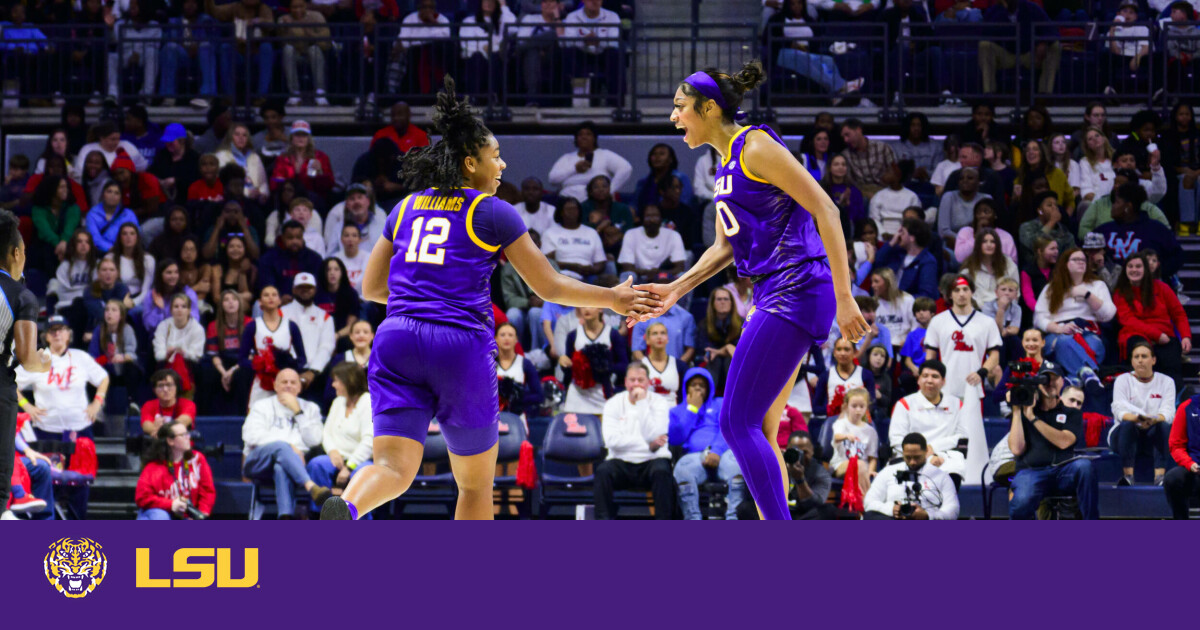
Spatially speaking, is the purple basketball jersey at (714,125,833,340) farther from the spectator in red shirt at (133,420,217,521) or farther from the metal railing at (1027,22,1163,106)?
the metal railing at (1027,22,1163,106)

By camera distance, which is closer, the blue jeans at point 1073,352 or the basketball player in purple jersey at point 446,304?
the basketball player in purple jersey at point 446,304

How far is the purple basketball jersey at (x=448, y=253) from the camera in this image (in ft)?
15.6

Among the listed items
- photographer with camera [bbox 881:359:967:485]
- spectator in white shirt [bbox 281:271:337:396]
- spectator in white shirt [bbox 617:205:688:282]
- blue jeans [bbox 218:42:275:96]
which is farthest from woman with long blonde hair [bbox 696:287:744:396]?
blue jeans [bbox 218:42:275:96]

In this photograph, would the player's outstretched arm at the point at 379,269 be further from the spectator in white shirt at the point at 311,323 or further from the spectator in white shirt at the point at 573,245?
the spectator in white shirt at the point at 573,245

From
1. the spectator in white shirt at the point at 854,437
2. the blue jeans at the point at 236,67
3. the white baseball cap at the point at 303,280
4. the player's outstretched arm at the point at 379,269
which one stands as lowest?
the spectator in white shirt at the point at 854,437

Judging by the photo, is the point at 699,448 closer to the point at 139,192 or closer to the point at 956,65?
the point at 139,192

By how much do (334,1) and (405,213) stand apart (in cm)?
1121

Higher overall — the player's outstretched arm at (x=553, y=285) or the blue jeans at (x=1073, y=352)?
the player's outstretched arm at (x=553, y=285)

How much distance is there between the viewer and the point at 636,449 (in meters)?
9.70

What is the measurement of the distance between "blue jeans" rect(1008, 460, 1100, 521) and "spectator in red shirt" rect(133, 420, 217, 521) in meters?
5.56

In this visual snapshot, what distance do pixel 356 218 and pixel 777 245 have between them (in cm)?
767
